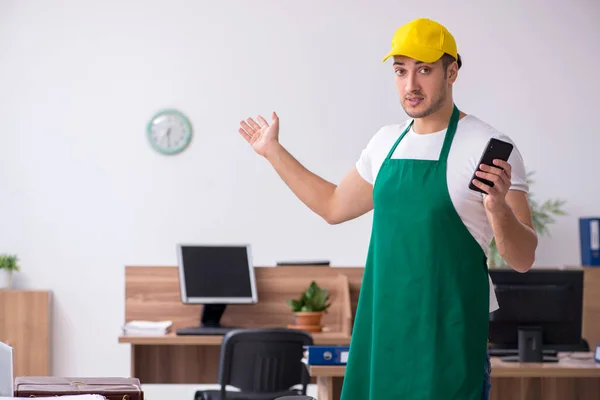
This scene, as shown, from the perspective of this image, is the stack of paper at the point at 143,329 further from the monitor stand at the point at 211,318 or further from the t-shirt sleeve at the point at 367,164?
the t-shirt sleeve at the point at 367,164

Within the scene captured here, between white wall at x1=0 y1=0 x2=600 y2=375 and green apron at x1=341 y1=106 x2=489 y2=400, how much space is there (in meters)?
4.88

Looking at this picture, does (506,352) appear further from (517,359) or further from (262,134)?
(262,134)

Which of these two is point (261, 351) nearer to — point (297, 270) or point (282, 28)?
point (297, 270)

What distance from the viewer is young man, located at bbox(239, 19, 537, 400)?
1833 millimetres

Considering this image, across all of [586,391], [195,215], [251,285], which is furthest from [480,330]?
[195,215]

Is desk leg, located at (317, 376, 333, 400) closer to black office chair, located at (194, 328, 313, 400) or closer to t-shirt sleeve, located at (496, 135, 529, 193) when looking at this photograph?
black office chair, located at (194, 328, 313, 400)

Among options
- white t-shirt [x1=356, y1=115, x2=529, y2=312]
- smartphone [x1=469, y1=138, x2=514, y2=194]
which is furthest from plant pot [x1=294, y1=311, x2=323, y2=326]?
smartphone [x1=469, y1=138, x2=514, y2=194]

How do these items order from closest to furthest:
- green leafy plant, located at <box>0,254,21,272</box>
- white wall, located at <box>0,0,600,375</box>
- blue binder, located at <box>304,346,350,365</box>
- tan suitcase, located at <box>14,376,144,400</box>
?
tan suitcase, located at <box>14,376,144,400</box> → blue binder, located at <box>304,346,350,365</box> → green leafy plant, located at <box>0,254,21,272</box> → white wall, located at <box>0,0,600,375</box>

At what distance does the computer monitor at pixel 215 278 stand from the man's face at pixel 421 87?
10.9ft

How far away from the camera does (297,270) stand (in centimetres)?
516

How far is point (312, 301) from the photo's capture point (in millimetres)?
5012

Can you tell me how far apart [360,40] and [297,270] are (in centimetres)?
241

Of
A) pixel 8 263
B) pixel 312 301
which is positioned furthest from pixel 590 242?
pixel 8 263

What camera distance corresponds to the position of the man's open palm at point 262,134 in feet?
7.14
